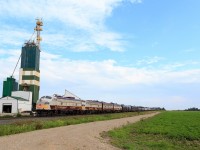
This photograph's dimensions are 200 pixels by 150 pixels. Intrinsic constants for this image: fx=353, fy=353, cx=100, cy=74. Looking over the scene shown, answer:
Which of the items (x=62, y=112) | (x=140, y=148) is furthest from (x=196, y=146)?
(x=62, y=112)

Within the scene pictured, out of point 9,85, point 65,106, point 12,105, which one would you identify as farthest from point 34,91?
point 65,106

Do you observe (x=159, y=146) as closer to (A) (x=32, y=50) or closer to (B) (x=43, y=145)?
(B) (x=43, y=145)

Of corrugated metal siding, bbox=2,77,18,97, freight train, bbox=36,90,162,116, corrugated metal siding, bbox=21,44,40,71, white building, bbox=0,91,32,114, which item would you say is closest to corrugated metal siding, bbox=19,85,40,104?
corrugated metal siding, bbox=2,77,18,97

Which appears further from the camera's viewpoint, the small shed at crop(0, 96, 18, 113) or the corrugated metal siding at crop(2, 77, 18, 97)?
the corrugated metal siding at crop(2, 77, 18, 97)

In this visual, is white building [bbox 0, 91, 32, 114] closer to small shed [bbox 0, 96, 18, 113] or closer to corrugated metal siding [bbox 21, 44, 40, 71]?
small shed [bbox 0, 96, 18, 113]

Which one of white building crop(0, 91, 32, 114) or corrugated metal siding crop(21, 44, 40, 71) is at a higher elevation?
corrugated metal siding crop(21, 44, 40, 71)

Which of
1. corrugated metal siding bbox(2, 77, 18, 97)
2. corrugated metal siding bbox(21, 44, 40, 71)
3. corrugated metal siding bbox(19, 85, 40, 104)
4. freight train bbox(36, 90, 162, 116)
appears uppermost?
corrugated metal siding bbox(21, 44, 40, 71)

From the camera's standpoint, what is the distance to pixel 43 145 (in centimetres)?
1670

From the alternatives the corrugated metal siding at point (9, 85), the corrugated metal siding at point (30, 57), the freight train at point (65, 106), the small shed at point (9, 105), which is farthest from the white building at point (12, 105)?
the corrugated metal siding at point (9, 85)

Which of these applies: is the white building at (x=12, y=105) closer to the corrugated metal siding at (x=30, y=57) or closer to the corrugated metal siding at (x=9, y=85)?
the corrugated metal siding at (x=30, y=57)

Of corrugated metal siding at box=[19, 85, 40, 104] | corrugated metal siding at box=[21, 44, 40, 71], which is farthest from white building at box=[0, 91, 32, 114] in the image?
corrugated metal siding at box=[21, 44, 40, 71]

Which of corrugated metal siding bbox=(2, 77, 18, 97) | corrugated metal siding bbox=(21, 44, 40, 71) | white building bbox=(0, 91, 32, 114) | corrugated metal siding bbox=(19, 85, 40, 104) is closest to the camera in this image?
white building bbox=(0, 91, 32, 114)

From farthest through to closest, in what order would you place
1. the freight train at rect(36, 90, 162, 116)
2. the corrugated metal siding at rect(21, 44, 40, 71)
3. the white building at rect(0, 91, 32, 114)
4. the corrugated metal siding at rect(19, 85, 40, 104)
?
1. the corrugated metal siding at rect(21, 44, 40, 71)
2. the corrugated metal siding at rect(19, 85, 40, 104)
3. the white building at rect(0, 91, 32, 114)
4. the freight train at rect(36, 90, 162, 116)

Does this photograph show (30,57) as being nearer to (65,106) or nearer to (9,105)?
(9,105)
